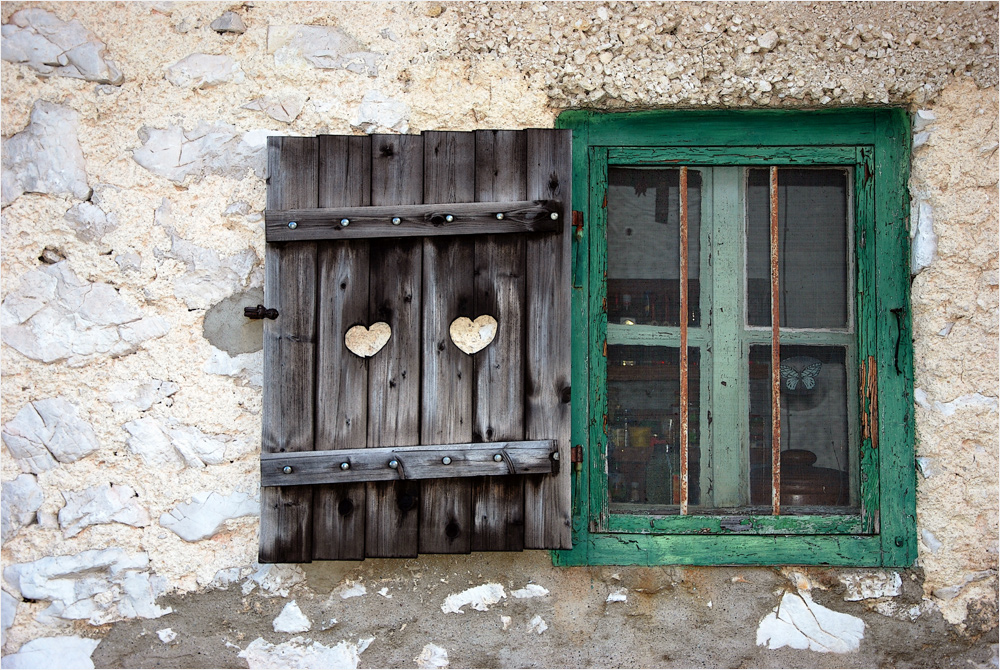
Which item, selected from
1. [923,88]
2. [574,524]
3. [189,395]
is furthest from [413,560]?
[923,88]

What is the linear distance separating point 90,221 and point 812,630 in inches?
89.8

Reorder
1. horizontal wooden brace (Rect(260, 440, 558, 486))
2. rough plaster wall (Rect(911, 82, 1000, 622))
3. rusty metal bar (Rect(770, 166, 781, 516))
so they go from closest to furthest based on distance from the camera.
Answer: horizontal wooden brace (Rect(260, 440, 558, 486)) < rough plaster wall (Rect(911, 82, 1000, 622)) < rusty metal bar (Rect(770, 166, 781, 516))

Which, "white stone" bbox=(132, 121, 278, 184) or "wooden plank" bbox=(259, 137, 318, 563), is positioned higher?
"white stone" bbox=(132, 121, 278, 184)

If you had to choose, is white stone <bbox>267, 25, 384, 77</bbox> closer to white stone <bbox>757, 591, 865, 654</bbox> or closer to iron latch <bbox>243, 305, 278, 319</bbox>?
iron latch <bbox>243, 305, 278, 319</bbox>

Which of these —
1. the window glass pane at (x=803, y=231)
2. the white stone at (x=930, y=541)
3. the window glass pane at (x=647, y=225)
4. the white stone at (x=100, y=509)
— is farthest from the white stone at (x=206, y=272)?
the white stone at (x=930, y=541)

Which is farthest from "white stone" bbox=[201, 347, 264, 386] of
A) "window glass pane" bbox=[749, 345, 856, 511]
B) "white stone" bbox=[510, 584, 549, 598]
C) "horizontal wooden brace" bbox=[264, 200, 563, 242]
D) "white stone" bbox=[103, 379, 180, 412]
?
"window glass pane" bbox=[749, 345, 856, 511]

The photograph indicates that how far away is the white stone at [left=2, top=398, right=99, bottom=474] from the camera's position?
1.88 meters

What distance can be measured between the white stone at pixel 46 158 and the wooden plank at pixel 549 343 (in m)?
1.27

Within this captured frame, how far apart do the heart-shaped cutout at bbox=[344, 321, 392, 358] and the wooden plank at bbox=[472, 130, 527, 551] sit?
0.84 feet

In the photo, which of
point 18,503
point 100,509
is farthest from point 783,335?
point 18,503

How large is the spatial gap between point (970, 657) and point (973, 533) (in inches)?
13.2

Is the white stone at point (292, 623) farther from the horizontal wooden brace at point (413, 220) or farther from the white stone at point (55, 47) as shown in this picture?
the white stone at point (55, 47)

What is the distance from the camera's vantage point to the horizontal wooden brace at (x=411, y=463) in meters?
1.76

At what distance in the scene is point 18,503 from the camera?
6.15ft
